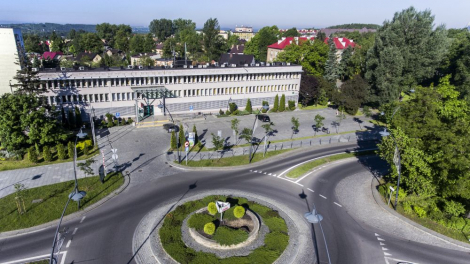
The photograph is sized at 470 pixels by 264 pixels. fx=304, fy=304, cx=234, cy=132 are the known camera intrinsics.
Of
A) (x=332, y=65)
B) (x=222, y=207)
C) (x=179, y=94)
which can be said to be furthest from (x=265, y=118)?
(x=222, y=207)

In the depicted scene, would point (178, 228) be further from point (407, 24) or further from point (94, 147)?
point (407, 24)

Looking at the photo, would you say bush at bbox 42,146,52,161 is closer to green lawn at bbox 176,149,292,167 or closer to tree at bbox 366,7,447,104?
green lawn at bbox 176,149,292,167

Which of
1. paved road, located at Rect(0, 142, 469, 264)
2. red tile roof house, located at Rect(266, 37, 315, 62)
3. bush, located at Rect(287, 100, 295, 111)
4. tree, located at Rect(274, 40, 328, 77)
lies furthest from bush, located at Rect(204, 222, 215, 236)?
red tile roof house, located at Rect(266, 37, 315, 62)

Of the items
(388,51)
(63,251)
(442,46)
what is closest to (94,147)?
(63,251)

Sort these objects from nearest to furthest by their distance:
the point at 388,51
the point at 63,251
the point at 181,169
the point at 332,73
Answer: the point at 63,251
the point at 181,169
the point at 388,51
the point at 332,73

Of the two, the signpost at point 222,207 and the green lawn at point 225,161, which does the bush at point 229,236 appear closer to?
the signpost at point 222,207

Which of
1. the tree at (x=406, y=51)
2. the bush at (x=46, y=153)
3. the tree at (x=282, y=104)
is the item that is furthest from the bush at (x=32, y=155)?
the tree at (x=406, y=51)
